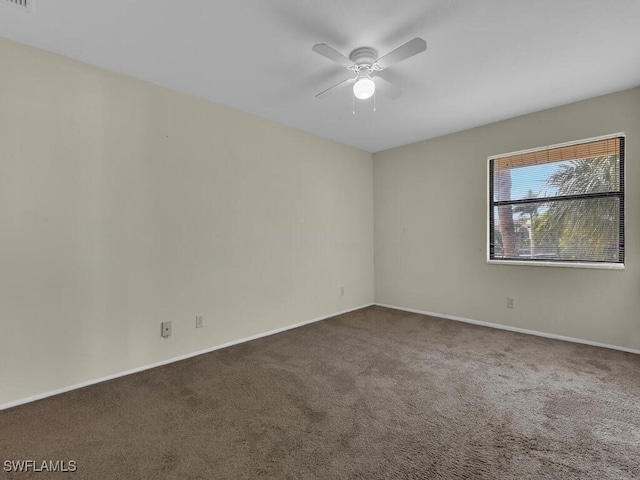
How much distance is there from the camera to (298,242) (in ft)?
12.9

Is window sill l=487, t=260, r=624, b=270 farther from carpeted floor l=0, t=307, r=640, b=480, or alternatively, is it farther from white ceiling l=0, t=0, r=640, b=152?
white ceiling l=0, t=0, r=640, b=152

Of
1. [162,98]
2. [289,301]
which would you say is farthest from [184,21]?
[289,301]

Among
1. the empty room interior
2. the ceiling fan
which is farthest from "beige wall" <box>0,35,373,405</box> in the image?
the ceiling fan

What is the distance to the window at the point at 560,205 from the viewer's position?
121 inches

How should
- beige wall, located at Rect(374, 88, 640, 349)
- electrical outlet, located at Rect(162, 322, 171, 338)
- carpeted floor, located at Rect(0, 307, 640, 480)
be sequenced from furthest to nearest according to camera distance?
beige wall, located at Rect(374, 88, 640, 349)
electrical outlet, located at Rect(162, 322, 171, 338)
carpeted floor, located at Rect(0, 307, 640, 480)

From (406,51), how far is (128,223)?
8.27 feet

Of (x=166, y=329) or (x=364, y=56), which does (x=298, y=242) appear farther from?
(x=364, y=56)

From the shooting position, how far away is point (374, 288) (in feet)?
16.7

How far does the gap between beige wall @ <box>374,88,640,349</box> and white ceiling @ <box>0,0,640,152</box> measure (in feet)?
1.19

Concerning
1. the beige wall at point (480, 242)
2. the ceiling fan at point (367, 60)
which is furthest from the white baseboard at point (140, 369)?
the ceiling fan at point (367, 60)

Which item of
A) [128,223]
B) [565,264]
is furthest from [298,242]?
[565,264]

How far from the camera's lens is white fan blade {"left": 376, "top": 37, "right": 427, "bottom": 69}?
72.3 inches

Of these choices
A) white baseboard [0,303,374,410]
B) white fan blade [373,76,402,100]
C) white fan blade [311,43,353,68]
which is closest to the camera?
white fan blade [311,43,353,68]

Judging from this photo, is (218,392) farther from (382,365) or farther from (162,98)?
(162,98)
